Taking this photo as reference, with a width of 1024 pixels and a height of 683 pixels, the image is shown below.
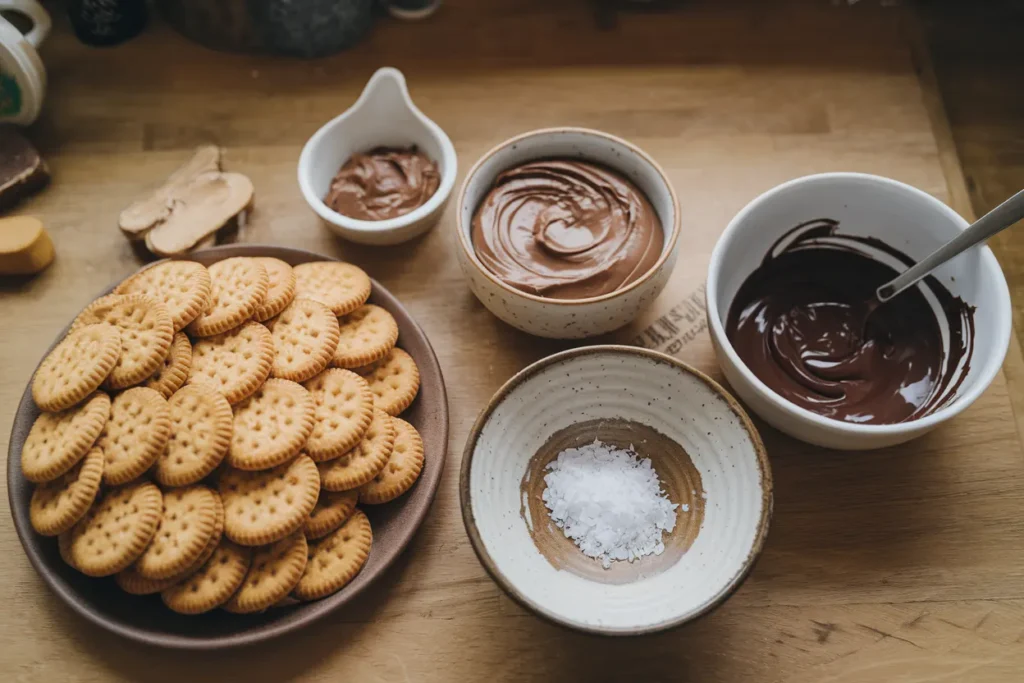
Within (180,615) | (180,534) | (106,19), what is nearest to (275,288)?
(180,534)

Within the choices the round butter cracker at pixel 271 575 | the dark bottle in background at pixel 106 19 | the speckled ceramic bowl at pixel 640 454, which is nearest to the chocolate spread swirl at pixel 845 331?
the speckled ceramic bowl at pixel 640 454

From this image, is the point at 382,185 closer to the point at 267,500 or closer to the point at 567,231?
the point at 567,231

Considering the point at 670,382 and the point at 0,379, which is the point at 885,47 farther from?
the point at 0,379

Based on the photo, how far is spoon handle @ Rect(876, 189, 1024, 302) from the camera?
1.15 m

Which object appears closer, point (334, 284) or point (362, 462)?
point (362, 462)

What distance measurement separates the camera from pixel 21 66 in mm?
1608

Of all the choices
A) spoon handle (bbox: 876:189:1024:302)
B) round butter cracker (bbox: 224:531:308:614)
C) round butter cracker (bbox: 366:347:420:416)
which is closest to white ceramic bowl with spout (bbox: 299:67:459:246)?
round butter cracker (bbox: 366:347:420:416)

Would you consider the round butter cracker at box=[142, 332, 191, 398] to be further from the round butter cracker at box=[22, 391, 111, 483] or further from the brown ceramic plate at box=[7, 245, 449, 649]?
the brown ceramic plate at box=[7, 245, 449, 649]

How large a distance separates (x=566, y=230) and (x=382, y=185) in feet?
1.25

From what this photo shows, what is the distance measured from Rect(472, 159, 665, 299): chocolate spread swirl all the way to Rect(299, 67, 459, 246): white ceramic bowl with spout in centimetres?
13

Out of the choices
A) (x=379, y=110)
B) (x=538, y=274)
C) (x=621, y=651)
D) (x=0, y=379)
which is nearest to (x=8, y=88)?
(x=0, y=379)

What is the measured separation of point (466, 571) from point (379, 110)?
872mm

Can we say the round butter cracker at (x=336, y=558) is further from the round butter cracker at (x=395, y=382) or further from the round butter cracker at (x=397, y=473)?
the round butter cracker at (x=395, y=382)

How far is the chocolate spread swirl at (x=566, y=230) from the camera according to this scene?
53.9 inches
